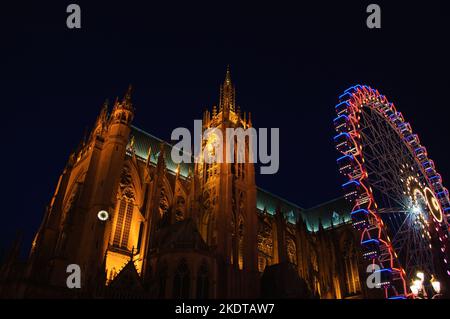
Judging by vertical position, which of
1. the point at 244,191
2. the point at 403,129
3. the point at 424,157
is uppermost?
the point at 403,129

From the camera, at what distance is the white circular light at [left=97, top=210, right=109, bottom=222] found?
29692mm

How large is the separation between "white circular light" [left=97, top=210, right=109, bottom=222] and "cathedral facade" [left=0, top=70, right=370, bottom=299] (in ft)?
0.29

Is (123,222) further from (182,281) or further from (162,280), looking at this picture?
(182,281)

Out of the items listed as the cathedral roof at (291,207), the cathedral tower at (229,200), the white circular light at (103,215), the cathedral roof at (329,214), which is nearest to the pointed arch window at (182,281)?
the cathedral tower at (229,200)

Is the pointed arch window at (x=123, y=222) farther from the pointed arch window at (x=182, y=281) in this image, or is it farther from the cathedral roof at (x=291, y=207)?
the cathedral roof at (x=291, y=207)

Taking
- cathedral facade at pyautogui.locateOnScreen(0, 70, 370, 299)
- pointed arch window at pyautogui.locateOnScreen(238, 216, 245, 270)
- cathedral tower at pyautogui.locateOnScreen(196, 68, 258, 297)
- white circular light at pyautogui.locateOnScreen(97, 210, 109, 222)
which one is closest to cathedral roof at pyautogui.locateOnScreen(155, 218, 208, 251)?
cathedral facade at pyautogui.locateOnScreen(0, 70, 370, 299)

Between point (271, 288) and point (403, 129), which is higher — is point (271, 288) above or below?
below

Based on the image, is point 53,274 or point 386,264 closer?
point 53,274

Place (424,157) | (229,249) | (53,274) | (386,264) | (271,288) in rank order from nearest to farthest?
(53,274)
(386,264)
(229,249)
(271,288)
(424,157)

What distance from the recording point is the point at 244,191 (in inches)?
1641

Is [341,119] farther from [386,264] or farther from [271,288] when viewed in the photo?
[271,288]

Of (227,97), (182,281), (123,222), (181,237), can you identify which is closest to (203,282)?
(182,281)

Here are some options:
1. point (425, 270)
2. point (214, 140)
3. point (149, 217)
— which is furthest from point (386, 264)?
point (214, 140)

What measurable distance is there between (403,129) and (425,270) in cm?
1472
